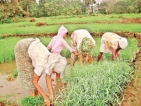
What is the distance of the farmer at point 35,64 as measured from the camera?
416 centimetres

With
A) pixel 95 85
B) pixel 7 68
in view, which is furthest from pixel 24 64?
pixel 7 68

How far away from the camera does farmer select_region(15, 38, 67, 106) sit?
4.16 m

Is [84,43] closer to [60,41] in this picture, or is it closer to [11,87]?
[60,41]

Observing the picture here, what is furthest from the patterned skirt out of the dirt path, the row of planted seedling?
the dirt path

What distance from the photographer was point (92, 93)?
4.07 meters

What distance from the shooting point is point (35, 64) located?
432 centimetres

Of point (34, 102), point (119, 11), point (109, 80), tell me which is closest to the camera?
point (34, 102)

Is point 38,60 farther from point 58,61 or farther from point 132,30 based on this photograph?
point 132,30

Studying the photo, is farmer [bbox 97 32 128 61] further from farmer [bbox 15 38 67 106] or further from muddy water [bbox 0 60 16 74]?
muddy water [bbox 0 60 16 74]

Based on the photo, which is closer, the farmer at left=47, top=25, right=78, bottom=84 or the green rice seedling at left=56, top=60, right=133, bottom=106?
the green rice seedling at left=56, top=60, right=133, bottom=106

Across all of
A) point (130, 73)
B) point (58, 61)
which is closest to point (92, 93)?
point (58, 61)

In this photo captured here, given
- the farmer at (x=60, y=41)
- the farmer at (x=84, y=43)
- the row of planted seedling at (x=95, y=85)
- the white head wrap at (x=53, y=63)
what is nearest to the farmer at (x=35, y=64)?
the white head wrap at (x=53, y=63)

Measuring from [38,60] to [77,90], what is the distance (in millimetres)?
724

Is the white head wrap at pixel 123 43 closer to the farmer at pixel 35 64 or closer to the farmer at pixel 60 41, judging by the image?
the farmer at pixel 60 41
